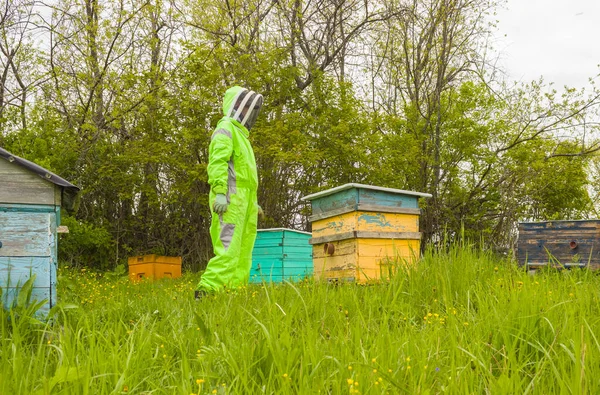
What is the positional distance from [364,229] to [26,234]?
279cm

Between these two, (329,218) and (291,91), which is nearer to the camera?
(329,218)

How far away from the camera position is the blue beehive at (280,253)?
25.2ft

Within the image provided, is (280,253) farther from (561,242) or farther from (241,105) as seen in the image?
(561,242)

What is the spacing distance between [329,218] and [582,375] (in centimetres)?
383

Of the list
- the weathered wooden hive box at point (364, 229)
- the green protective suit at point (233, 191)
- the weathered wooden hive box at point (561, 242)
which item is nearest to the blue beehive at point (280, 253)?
the weathered wooden hive box at point (364, 229)

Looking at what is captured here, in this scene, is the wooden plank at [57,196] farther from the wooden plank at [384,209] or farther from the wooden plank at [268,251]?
the wooden plank at [268,251]

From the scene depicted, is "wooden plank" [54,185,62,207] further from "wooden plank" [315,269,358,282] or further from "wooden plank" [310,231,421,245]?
"wooden plank" [310,231,421,245]

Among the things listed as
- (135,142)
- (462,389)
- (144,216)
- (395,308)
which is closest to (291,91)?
(135,142)

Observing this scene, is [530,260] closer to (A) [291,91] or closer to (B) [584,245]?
(B) [584,245]

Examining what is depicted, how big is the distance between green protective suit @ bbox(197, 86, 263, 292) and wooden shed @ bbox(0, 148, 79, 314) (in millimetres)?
1645

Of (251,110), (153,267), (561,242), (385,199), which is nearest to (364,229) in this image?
(385,199)

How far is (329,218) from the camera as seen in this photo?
5422mm

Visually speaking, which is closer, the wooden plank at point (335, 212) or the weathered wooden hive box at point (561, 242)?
the wooden plank at point (335, 212)

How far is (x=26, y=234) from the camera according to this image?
3418 mm
